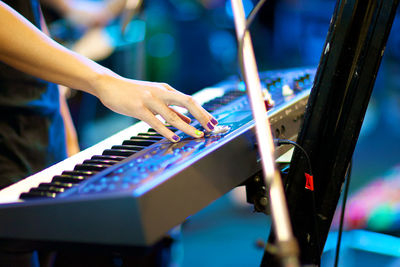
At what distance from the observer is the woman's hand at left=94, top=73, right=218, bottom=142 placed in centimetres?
95

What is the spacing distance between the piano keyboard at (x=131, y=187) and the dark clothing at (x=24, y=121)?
10.6 inches

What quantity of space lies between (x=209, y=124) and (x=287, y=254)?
55 cm

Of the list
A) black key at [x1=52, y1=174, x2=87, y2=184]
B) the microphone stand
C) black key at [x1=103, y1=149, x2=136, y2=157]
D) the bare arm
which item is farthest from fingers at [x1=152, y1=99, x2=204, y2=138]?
the microphone stand

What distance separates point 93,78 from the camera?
98 centimetres

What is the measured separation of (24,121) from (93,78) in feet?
1.20

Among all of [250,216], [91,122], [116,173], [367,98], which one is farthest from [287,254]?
[91,122]

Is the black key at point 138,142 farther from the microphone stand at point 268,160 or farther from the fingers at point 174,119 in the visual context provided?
the microphone stand at point 268,160

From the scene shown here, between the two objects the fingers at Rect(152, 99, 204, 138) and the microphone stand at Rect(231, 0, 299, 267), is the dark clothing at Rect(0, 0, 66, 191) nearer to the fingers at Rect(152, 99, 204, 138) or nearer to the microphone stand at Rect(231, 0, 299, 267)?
the fingers at Rect(152, 99, 204, 138)

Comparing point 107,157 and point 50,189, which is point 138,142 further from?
point 50,189

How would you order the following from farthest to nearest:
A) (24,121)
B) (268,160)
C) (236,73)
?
(236,73), (24,121), (268,160)

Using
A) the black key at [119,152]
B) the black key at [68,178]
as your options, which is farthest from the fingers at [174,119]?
the black key at [68,178]

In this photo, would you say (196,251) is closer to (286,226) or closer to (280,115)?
(280,115)

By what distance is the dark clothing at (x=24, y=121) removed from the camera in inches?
47.1

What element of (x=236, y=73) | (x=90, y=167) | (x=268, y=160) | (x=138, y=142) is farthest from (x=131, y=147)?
(x=236, y=73)
